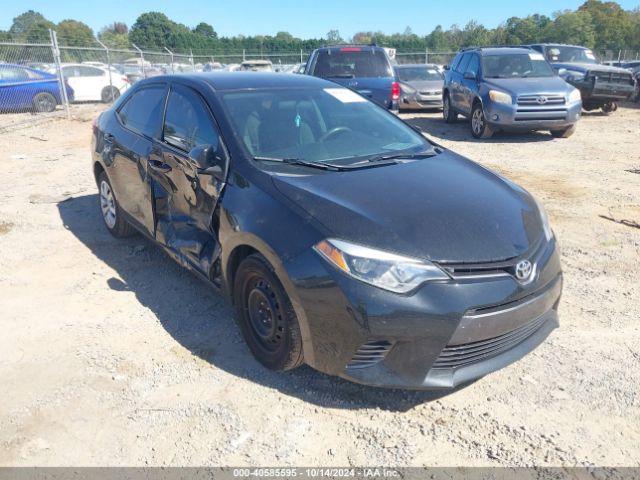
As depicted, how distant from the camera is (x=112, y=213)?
211 inches

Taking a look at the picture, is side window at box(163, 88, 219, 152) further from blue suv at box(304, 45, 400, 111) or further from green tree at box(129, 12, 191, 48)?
green tree at box(129, 12, 191, 48)

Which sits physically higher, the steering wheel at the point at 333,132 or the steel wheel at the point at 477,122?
the steering wheel at the point at 333,132

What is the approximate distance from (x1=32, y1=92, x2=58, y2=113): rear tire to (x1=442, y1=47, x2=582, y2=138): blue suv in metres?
11.2

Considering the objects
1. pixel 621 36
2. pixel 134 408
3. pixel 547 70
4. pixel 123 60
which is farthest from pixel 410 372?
pixel 621 36

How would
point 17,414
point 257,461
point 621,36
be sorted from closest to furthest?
point 257,461
point 17,414
point 621,36

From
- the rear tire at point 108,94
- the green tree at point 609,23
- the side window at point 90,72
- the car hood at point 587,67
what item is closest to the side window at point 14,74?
the side window at point 90,72

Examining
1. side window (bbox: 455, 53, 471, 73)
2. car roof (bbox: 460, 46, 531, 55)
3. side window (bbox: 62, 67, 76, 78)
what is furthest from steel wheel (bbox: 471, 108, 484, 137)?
side window (bbox: 62, 67, 76, 78)

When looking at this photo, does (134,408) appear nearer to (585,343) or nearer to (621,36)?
(585,343)

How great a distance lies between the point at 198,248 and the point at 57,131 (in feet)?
37.7

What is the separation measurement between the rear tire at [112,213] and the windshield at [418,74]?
12.6 m

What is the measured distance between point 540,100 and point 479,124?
1285 mm

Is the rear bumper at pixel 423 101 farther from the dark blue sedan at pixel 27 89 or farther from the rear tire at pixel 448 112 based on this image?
the dark blue sedan at pixel 27 89

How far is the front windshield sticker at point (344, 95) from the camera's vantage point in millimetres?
4258

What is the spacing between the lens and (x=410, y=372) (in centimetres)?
263
